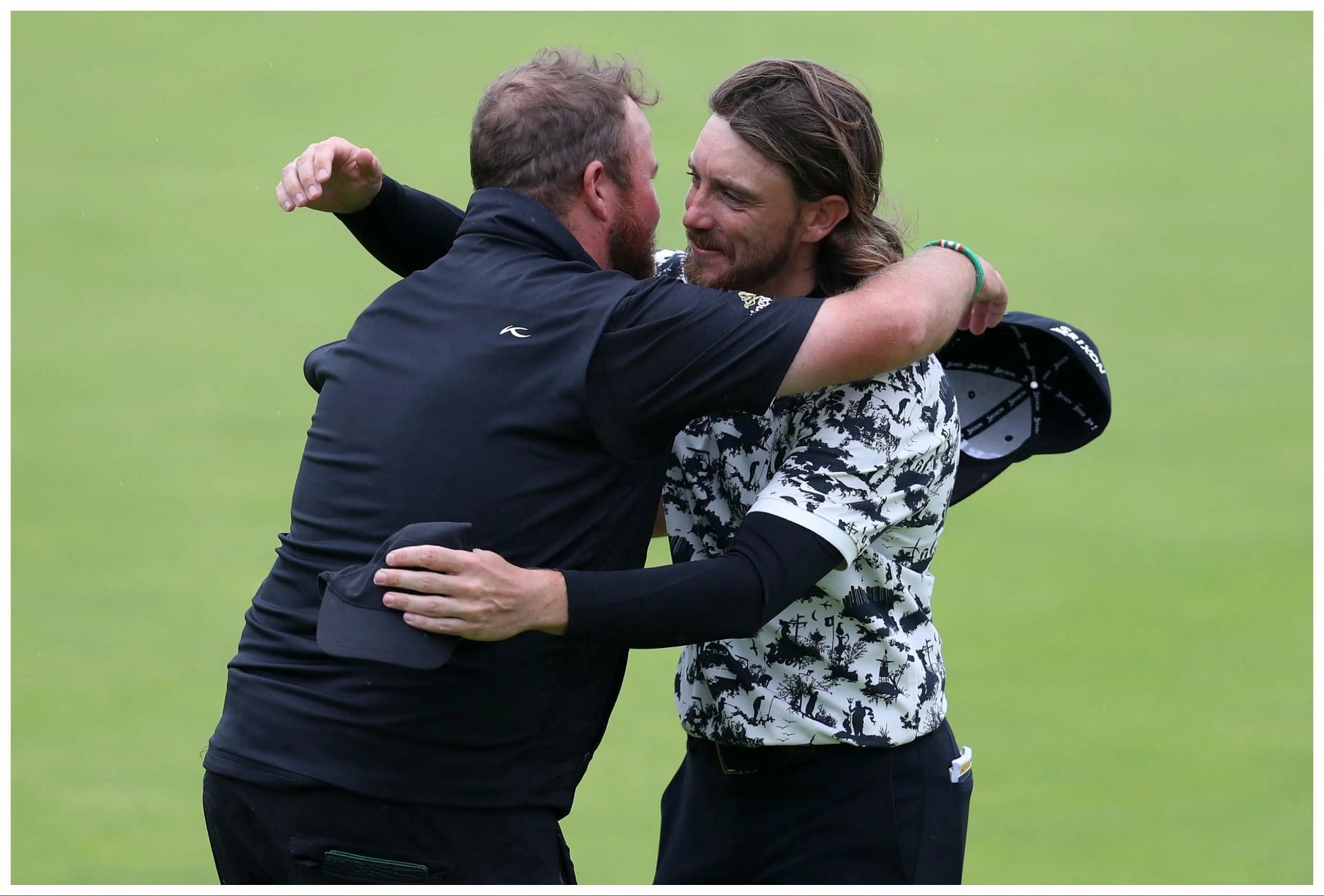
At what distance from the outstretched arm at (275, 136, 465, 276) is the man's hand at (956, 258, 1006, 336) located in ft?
2.92

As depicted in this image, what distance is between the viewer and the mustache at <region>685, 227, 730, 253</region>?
9.35 ft

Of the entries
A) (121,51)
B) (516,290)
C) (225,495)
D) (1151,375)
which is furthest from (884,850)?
(121,51)

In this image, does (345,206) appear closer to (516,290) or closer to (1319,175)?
(516,290)

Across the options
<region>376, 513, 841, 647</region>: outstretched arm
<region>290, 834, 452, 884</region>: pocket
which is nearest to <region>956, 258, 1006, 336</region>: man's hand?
<region>376, 513, 841, 647</region>: outstretched arm

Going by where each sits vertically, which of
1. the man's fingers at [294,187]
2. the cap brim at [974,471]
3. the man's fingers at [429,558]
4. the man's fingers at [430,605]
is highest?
the man's fingers at [294,187]

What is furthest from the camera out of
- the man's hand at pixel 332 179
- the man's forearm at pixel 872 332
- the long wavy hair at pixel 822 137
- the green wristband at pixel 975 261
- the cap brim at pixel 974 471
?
the cap brim at pixel 974 471

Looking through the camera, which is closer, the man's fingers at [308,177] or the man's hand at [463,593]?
the man's hand at [463,593]

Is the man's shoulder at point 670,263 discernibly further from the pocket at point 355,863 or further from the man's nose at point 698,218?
the pocket at point 355,863

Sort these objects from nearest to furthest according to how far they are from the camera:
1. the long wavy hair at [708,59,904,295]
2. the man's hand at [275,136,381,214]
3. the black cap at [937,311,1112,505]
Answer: the long wavy hair at [708,59,904,295]
the man's hand at [275,136,381,214]
the black cap at [937,311,1112,505]

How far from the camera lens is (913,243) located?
3.88 meters

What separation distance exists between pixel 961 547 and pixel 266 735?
4416 millimetres

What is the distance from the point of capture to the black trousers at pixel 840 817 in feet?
9.49

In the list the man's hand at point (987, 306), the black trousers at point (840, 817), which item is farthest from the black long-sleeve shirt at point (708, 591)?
the man's hand at point (987, 306)

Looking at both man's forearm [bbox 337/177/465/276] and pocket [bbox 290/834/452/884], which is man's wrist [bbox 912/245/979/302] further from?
pocket [bbox 290/834/452/884]
